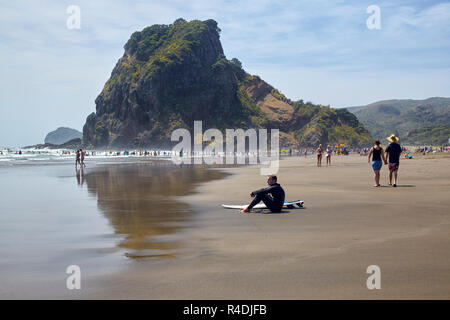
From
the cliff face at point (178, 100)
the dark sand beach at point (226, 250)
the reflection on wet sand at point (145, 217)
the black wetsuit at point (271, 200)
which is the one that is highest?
the cliff face at point (178, 100)

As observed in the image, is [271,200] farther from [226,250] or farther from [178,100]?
[178,100]

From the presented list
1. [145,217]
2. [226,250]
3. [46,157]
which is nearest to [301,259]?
[226,250]

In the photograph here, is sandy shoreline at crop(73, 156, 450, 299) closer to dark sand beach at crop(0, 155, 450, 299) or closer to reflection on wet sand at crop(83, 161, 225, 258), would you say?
dark sand beach at crop(0, 155, 450, 299)

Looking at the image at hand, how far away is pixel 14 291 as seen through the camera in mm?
4598

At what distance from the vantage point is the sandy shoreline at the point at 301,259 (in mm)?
4531

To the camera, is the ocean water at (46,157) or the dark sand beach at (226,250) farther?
the ocean water at (46,157)

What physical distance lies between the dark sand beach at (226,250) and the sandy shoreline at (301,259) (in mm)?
15

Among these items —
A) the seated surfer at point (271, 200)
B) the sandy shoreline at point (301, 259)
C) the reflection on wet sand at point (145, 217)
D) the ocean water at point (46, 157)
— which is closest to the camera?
the sandy shoreline at point (301, 259)

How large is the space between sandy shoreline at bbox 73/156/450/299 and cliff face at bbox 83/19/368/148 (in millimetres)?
126700

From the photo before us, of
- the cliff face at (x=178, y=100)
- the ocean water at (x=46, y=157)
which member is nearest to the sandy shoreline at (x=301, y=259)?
the ocean water at (x=46, y=157)

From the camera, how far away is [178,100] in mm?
143750

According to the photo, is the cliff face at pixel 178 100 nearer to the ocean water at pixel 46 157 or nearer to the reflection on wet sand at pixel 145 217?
the ocean water at pixel 46 157
